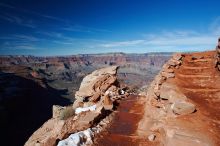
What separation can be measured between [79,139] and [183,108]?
5.75 meters

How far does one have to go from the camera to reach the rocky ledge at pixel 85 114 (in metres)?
12.9

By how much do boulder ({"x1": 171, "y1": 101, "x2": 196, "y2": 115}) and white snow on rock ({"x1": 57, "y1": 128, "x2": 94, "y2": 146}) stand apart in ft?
16.0

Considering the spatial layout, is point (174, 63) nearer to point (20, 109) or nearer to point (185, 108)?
point (185, 108)

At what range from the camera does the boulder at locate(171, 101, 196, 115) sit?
1223 cm

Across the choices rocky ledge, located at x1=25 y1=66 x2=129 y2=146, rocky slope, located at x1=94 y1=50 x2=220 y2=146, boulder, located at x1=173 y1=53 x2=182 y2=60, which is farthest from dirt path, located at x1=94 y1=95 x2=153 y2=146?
boulder, located at x1=173 y1=53 x2=182 y2=60

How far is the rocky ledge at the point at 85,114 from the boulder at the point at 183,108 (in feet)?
15.9

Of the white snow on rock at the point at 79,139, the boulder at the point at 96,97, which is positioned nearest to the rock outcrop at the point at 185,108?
the white snow on rock at the point at 79,139

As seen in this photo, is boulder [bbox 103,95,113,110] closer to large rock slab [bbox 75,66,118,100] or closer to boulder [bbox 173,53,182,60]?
large rock slab [bbox 75,66,118,100]

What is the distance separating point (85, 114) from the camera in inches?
697

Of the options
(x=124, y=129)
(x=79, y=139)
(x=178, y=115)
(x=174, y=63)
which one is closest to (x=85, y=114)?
(x=124, y=129)

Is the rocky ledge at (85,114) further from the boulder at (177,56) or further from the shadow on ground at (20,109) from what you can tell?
the shadow on ground at (20,109)

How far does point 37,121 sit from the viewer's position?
126 metres

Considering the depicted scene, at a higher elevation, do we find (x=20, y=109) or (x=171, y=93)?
(x=171, y=93)

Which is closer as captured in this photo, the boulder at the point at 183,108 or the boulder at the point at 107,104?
the boulder at the point at 183,108
